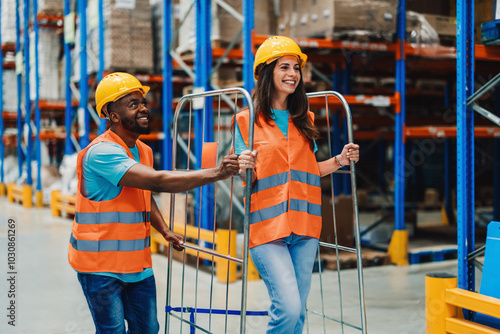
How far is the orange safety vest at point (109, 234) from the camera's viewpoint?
2664 mm

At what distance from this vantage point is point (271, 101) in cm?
296

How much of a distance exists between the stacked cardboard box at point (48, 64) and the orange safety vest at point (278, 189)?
38.0 ft

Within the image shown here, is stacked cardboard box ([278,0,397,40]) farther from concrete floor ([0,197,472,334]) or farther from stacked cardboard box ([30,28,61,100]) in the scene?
stacked cardboard box ([30,28,61,100])

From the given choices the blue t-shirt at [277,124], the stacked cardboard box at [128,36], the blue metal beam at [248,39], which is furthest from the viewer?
the stacked cardboard box at [128,36]

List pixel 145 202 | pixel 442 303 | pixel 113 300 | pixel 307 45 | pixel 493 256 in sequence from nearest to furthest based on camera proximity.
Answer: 1. pixel 113 300
2. pixel 145 202
3. pixel 493 256
4. pixel 442 303
5. pixel 307 45

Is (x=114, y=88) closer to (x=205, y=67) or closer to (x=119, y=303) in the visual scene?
(x=119, y=303)

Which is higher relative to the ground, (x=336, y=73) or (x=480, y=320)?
(x=336, y=73)

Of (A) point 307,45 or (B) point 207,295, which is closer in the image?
(B) point 207,295

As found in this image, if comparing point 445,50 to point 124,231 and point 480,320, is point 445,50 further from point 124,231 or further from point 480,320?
point 124,231

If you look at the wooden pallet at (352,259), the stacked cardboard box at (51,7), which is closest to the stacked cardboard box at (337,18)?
the wooden pallet at (352,259)

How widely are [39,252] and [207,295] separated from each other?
3432 mm

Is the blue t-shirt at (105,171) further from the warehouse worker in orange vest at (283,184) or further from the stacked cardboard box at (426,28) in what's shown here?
the stacked cardboard box at (426,28)

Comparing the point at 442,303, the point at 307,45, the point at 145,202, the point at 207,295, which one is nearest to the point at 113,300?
the point at 145,202

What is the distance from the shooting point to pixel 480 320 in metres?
3.84
